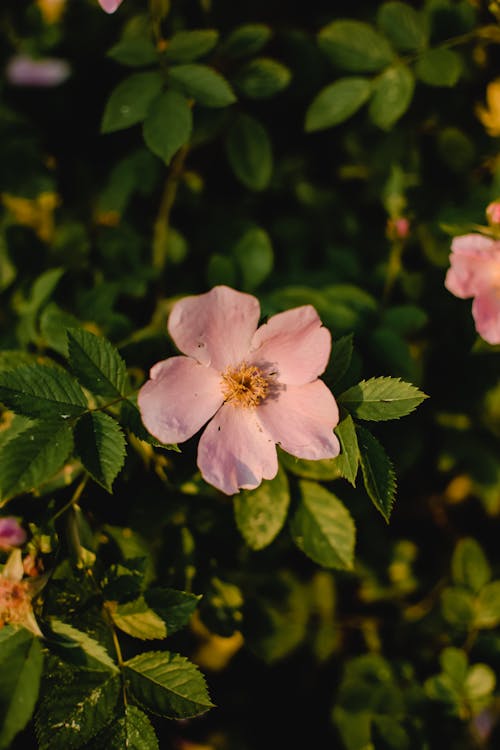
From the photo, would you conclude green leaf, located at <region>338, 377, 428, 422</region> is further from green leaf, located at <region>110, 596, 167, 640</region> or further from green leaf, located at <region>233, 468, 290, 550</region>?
green leaf, located at <region>110, 596, 167, 640</region>

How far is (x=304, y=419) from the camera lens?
1308 millimetres

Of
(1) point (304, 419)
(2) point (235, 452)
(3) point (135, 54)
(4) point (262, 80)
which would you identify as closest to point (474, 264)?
(1) point (304, 419)

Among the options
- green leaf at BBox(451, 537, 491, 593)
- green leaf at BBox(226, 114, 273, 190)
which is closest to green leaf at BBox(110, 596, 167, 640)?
green leaf at BBox(451, 537, 491, 593)

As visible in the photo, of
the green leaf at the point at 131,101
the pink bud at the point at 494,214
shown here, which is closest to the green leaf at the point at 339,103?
the green leaf at the point at 131,101

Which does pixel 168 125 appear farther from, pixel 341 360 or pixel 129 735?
pixel 129 735

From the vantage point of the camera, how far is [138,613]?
1.27 m

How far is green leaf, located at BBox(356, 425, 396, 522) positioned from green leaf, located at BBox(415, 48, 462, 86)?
3.34 feet

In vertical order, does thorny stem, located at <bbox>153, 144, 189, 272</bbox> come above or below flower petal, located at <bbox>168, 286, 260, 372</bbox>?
below

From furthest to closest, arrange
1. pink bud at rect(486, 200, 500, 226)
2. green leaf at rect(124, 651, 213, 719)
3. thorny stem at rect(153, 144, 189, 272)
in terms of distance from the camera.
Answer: thorny stem at rect(153, 144, 189, 272) < pink bud at rect(486, 200, 500, 226) < green leaf at rect(124, 651, 213, 719)

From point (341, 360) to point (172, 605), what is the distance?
58cm

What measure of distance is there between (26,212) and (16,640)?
1895mm

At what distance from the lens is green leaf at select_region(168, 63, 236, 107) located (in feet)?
5.25

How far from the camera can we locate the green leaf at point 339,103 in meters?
1.83

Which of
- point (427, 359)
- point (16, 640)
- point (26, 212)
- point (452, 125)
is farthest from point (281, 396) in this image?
point (26, 212)
